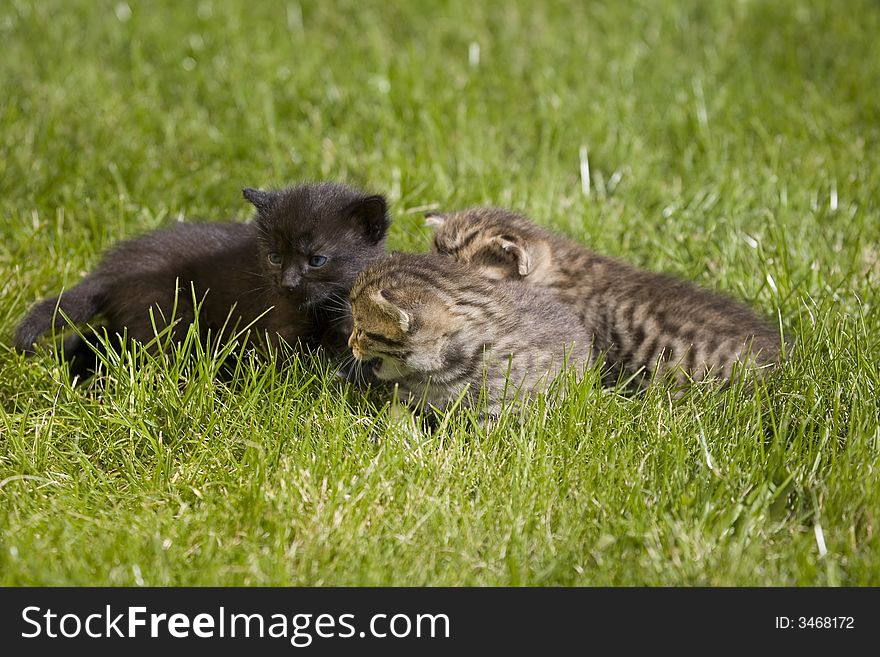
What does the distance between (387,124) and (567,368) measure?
2.87 m

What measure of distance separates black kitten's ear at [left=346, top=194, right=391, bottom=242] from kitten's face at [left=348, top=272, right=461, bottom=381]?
16.4 inches

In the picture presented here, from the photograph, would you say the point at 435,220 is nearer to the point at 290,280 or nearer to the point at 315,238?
the point at 315,238

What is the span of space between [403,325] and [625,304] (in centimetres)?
107

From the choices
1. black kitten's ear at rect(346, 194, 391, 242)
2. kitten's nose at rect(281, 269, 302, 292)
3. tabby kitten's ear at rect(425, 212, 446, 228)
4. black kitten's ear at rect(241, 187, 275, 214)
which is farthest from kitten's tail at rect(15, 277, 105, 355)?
tabby kitten's ear at rect(425, 212, 446, 228)

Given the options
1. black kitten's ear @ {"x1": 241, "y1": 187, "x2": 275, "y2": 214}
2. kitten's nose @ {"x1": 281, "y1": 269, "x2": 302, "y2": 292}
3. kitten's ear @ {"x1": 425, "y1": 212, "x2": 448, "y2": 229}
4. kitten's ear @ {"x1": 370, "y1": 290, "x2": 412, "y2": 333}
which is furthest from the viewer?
kitten's ear @ {"x1": 425, "y1": 212, "x2": 448, "y2": 229}

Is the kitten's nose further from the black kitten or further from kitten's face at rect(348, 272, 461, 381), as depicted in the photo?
kitten's face at rect(348, 272, 461, 381)

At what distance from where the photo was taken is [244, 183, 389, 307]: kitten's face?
14.1 feet

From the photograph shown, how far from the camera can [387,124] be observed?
646 cm

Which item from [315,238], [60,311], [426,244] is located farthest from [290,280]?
[426,244]

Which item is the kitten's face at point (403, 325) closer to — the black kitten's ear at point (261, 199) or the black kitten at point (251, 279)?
the black kitten at point (251, 279)

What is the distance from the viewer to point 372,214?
4367mm

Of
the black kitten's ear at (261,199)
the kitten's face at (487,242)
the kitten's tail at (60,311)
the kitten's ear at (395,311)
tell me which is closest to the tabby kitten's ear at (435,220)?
the kitten's face at (487,242)

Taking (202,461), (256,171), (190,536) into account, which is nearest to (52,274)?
(256,171)

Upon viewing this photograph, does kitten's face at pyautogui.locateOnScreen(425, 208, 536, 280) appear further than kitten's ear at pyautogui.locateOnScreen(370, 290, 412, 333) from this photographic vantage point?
Yes
